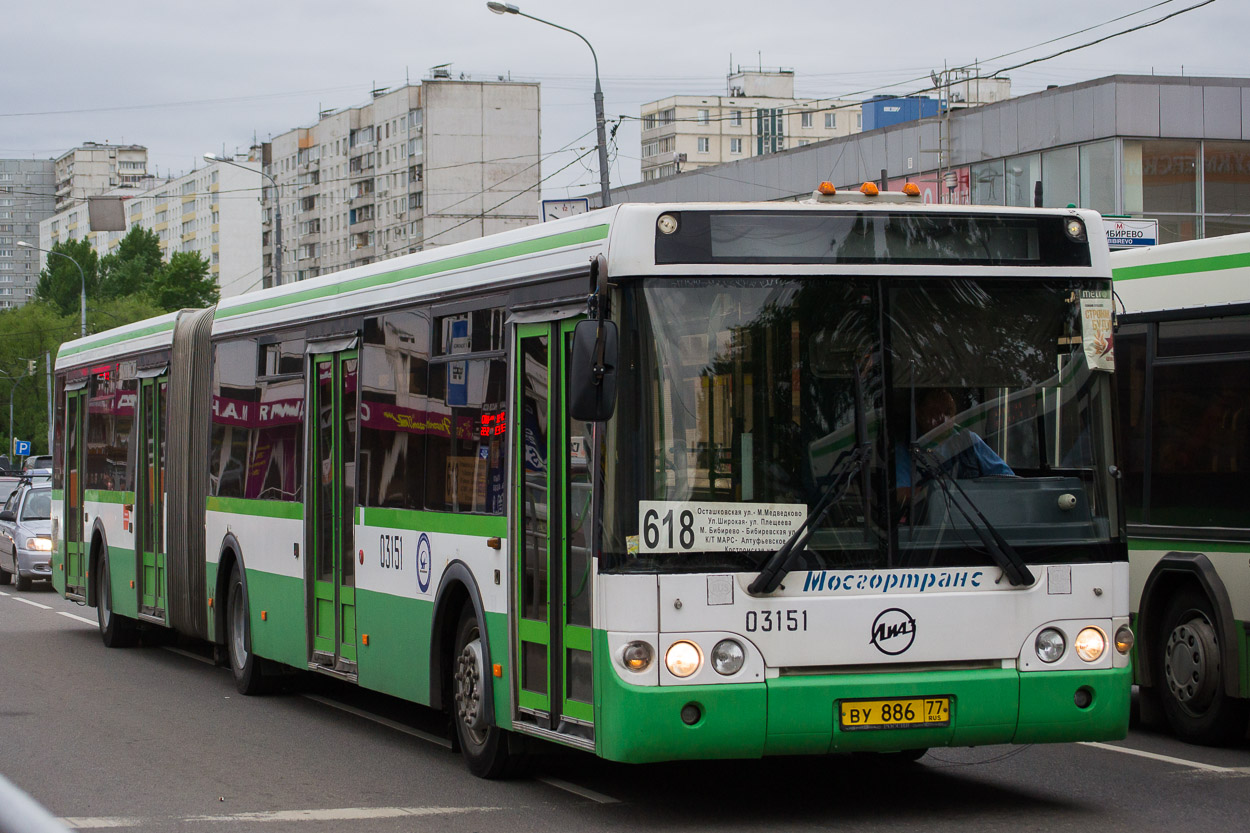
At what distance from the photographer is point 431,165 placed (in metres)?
112

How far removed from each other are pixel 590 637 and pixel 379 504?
3329 millimetres

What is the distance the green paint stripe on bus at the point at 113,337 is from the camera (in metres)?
16.5

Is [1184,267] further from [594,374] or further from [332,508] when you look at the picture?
[332,508]

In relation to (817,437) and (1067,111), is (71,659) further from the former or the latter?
(1067,111)

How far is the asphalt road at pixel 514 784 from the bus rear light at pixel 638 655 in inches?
32.5

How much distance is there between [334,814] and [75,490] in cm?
1177

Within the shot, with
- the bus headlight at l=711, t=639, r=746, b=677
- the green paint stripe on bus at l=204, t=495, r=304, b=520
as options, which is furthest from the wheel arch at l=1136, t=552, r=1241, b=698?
the green paint stripe on bus at l=204, t=495, r=304, b=520

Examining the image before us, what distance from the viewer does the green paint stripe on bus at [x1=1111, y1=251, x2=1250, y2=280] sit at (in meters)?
10.3

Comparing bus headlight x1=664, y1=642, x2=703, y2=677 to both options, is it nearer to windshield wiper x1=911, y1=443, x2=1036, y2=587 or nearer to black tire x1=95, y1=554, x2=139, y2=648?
windshield wiper x1=911, y1=443, x2=1036, y2=587

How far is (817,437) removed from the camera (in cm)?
771

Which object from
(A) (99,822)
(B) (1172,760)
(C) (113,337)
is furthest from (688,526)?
(C) (113,337)

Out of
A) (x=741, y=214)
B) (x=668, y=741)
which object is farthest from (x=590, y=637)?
(x=741, y=214)

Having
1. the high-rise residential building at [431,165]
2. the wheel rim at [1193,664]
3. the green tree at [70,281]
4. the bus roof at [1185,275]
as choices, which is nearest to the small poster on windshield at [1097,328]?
the bus roof at [1185,275]

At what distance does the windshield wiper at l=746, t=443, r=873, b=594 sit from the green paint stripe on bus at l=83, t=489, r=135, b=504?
1086 cm
